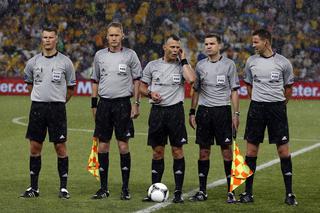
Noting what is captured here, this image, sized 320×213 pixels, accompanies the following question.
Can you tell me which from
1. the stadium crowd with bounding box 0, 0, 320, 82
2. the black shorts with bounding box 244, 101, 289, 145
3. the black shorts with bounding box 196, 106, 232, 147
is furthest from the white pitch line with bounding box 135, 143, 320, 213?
the stadium crowd with bounding box 0, 0, 320, 82

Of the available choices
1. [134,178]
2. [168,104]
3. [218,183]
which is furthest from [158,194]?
[134,178]

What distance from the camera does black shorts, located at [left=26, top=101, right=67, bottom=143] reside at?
1152cm

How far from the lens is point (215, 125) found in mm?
11492

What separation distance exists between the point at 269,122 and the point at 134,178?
3084 mm

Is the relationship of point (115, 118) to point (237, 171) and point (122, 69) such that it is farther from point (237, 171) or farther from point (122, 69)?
point (237, 171)

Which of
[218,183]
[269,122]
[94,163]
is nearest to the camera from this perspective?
[269,122]

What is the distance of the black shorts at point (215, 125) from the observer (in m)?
11.5

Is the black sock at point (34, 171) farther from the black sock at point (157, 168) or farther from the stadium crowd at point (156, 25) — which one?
the stadium crowd at point (156, 25)

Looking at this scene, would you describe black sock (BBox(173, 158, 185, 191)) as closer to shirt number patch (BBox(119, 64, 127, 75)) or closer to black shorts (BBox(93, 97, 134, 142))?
black shorts (BBox(93, 97, 134, 142))

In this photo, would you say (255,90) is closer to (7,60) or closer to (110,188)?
(110,188)

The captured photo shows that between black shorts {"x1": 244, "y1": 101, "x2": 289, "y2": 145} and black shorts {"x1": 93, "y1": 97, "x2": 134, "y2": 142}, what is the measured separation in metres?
1.55

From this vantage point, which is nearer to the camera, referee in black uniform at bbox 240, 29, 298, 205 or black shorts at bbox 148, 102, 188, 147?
referee in black uniform at bbox 240, 29, 298, 205

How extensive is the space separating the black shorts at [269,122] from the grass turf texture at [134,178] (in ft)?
2.65

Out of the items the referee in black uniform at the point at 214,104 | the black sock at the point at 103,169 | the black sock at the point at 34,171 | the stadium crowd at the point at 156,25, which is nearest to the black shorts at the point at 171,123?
the referee in black uniform at the point at 214,104
